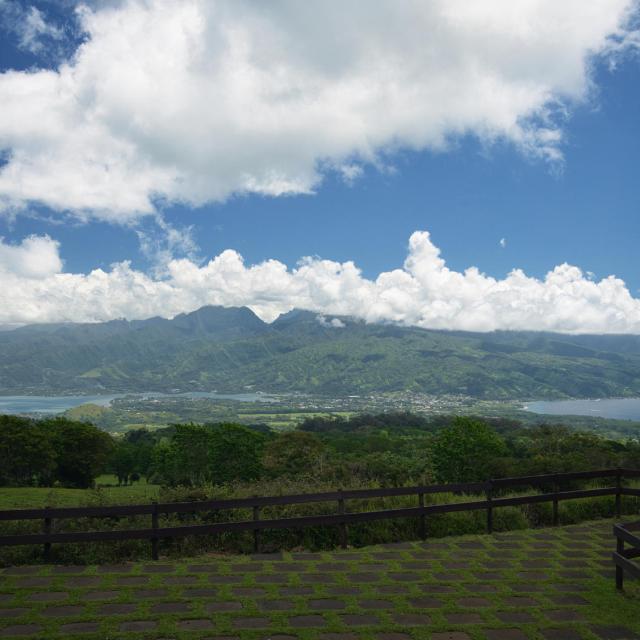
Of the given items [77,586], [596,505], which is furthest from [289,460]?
[77,586]

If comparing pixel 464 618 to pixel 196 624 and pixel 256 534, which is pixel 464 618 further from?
pixel 256 534

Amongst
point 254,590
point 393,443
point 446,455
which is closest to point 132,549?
point 254,590

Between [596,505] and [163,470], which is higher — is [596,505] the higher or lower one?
the higher one

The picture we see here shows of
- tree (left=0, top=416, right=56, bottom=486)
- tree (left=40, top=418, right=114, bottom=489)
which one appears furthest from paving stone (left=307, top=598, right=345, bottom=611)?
tree (left=40, top=418, right=114, bottom=489)

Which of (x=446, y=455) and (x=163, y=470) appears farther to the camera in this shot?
(x=163, y=470)

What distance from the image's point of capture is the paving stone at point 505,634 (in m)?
5.39

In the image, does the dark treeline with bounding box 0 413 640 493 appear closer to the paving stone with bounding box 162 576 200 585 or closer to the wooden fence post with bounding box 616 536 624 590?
the wooden fence post with bounding box 616 536 624 590

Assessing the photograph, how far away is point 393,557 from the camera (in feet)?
27.0

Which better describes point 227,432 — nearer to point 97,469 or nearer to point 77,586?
point 97,469

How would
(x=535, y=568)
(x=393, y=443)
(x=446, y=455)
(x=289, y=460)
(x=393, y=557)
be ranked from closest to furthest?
(x=535, y=568), (x=393, y=557), (x=446, y=455), (x=289, y=460), (x=393, y=443)

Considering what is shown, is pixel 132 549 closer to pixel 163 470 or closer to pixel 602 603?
pixel 602 603

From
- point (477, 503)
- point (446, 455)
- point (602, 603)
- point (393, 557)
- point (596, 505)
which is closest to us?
point (602, 603)

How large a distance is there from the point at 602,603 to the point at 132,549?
697cm

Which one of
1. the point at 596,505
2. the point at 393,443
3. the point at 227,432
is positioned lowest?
the point at 393,443
